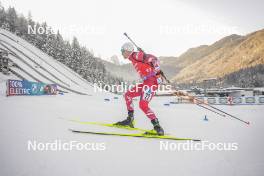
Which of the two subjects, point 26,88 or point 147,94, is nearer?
point 147,94

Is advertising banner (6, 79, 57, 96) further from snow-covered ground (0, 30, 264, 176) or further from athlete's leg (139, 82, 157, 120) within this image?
athlete's leg (139, 82, 157, 120)

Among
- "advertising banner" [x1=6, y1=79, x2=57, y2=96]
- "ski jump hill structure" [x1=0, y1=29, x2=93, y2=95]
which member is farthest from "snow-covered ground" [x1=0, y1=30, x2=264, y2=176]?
"ski jump hill structure" [x1=0, y1=29, x2=93, y2=95]

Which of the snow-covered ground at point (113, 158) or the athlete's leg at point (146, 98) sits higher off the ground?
the athlete's leg at point (146, 98)

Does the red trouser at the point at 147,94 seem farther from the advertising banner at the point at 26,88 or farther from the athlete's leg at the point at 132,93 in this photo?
the advertising banner at the point at 26,88

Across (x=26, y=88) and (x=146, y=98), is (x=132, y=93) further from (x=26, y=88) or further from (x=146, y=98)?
(x=26, y=88)

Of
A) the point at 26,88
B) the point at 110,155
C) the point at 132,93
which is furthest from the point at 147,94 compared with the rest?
the point at 26,88

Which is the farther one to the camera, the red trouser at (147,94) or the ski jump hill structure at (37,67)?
the ski jump hill structure at (37,67)

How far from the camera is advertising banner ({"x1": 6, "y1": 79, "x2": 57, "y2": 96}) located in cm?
2129

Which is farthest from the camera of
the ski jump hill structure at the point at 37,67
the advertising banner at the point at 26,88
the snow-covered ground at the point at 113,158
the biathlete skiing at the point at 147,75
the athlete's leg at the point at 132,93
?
the ski jump hill structure at the point at 37,67

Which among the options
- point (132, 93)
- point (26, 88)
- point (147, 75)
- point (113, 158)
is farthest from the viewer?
point (26, 88)

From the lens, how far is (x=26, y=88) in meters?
25.0

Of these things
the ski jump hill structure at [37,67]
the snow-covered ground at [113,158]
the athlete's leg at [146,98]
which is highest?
the ski jump hill structure at [37,67]

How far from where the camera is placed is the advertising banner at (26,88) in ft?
69.9

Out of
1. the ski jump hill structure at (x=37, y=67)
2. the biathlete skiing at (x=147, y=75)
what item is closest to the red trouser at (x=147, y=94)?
the biathlete skiing at (x=147, y=75)
